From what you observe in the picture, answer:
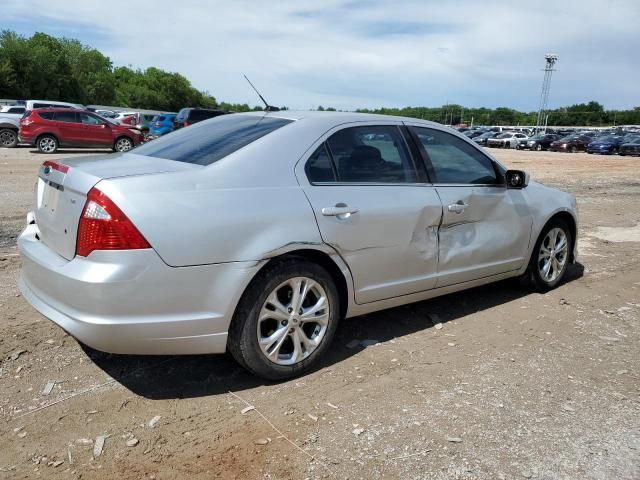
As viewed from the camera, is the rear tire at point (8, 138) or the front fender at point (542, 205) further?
the rear tire at point (8, 138)

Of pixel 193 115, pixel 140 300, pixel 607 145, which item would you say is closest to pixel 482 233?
pixel 140 300

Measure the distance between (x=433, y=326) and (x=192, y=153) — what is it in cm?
229

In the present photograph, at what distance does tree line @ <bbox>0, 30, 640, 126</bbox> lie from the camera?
6488 centimetres

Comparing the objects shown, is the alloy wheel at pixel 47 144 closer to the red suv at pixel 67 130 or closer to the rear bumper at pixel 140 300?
the red suv at pixel 67 130

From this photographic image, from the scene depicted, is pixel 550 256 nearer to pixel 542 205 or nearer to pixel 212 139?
pixel 542 205

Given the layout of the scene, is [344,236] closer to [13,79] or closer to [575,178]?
[575,178]

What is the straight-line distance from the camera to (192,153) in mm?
3654

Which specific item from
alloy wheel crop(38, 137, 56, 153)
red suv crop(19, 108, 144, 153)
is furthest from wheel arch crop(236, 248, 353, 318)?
alloy wheel crop(38, 137, 56, 153)

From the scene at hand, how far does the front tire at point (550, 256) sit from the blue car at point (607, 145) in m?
41.3

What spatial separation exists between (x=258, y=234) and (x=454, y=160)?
→ 202 cm

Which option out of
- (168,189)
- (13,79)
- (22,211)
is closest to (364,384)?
(168,189)

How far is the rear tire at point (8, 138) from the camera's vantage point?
21.8 m

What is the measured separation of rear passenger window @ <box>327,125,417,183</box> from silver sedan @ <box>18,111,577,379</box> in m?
0.01

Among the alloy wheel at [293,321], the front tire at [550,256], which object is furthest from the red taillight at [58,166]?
the front tire at [550,256]
